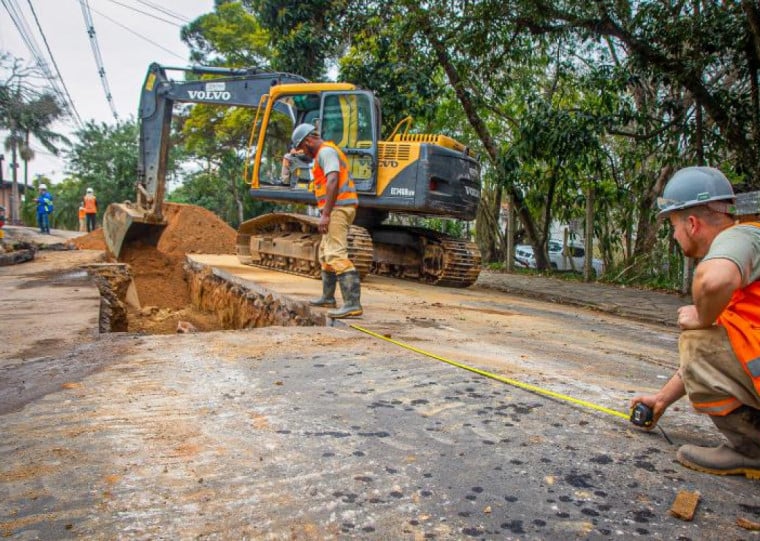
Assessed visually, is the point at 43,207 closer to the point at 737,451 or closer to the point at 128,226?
the point at 128,226

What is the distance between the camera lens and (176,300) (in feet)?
34.8

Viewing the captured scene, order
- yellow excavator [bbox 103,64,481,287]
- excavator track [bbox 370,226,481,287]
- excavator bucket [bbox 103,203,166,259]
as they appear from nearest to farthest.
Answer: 1. yellow excavator [bbox 103,64,481,287]
2. excavator track [bbox 370,226,481,287]
3. excavator bucket [bbox 103,203,166,259]

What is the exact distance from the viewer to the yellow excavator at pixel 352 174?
339 inches

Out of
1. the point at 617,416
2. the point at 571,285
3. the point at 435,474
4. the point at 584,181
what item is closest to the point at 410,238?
the point at 571,285

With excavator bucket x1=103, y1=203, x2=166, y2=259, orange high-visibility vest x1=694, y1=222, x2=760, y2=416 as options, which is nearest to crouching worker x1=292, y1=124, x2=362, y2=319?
orange high-visibility vest x1=694, y1=222, x2=760, y2=416

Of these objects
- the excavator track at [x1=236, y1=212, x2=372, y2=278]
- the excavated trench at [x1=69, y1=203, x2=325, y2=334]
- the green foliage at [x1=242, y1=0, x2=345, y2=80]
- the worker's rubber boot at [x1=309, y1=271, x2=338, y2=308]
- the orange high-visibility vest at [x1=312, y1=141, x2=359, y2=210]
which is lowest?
the excavated trench at [x1=69, y1=203, x2=325, y2=334]

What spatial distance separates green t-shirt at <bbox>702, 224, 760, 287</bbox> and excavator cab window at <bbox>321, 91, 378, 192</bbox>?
6.89m

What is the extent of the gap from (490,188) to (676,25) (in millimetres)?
10235

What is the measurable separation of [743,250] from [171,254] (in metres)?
12.3

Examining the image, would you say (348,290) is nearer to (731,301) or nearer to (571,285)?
(731,301)

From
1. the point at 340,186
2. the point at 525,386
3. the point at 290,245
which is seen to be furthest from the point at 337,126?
the point at 525,386

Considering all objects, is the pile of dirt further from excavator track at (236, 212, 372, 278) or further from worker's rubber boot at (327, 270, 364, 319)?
worker's rubber boot at (327, 270, 364, 319)

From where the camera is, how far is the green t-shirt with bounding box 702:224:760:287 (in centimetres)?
196

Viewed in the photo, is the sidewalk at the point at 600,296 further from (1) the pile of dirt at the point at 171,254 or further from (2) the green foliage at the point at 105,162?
(2) the green foliage at the point at 105,162
